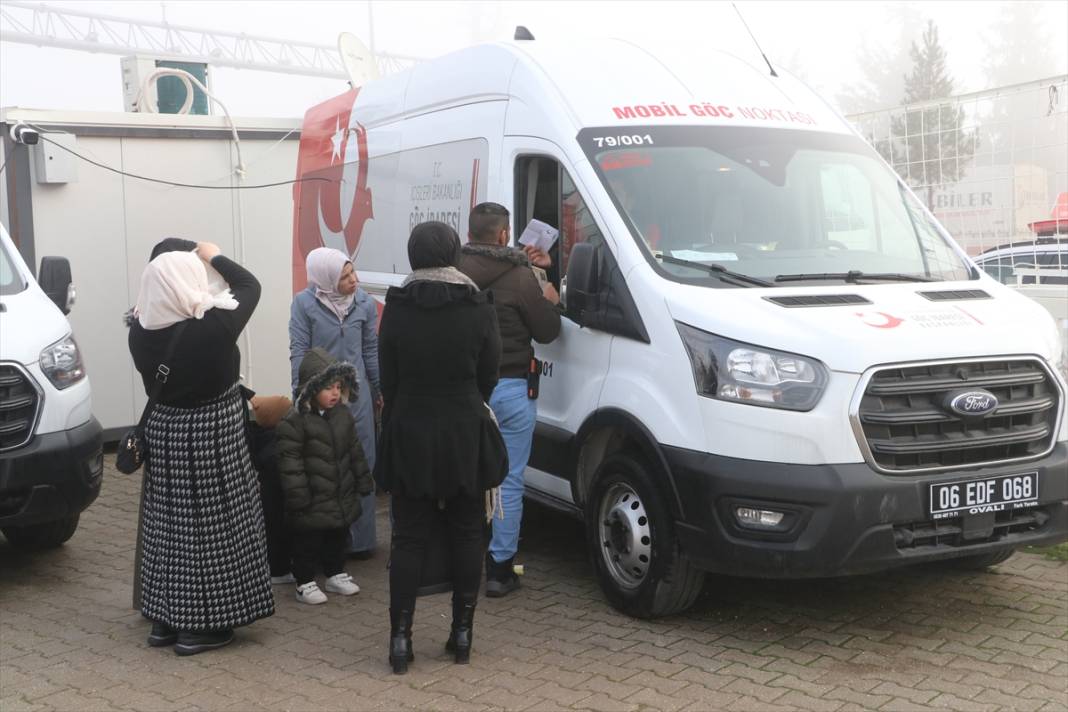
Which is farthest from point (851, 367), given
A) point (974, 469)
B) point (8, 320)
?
point (8, 320)

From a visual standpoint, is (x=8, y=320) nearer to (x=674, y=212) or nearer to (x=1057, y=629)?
(x=674, y=212)

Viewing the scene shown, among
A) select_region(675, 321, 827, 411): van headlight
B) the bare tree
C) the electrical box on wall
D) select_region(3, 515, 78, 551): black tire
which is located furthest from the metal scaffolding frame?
select_region(675, 321, 827, 411): van headlight

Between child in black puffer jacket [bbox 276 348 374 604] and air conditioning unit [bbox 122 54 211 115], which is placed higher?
air conditioning unit [bbox 122 54 211 115]

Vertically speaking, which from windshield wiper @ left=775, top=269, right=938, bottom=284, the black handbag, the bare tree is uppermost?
the bare tree

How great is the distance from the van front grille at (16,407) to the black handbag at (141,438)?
3.65 ft

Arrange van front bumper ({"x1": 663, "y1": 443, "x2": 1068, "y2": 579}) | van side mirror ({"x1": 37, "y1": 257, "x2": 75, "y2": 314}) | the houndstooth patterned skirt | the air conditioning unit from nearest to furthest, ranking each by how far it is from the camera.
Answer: van front bumper ({"x1": 663, "y1": 443, "x2": 1068, "y2": 579}), the houndstooth patterned skirt, van side mirror ({"x1": 37, "y1": 257, "x2": 75, "y2": 314}), the air conditioning unit

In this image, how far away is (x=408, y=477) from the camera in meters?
4.90

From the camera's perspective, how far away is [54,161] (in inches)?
386

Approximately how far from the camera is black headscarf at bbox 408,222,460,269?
16.5ft

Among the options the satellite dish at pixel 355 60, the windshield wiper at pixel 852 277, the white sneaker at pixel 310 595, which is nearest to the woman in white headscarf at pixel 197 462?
the white sneaker at pixel 310 595

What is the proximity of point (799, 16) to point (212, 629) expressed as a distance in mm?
51388

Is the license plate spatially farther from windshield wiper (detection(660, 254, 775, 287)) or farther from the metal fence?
the metal fence

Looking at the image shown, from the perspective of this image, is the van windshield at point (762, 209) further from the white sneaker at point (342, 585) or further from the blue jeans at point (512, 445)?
the white sneaker at point (342, 585)

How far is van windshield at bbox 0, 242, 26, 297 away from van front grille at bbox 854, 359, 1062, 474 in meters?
4.68
